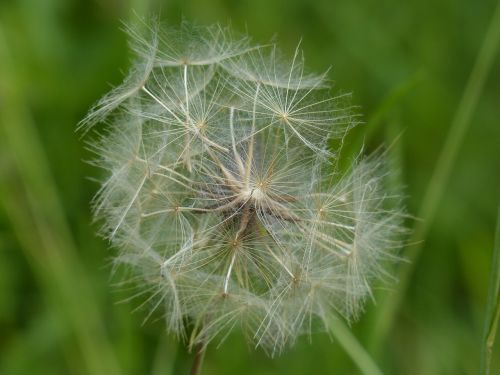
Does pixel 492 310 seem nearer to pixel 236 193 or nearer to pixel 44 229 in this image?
pixel 236 193

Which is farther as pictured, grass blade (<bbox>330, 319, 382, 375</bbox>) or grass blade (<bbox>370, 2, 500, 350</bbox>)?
grass blade (<bbox>370, 2, 500, 350</bbox>)

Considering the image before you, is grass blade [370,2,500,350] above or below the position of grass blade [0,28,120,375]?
below

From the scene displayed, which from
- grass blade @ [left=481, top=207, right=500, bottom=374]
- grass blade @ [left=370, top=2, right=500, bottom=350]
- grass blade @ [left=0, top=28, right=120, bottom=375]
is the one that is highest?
grass blade @ [left=0, top=28, right=120, bottom=375]

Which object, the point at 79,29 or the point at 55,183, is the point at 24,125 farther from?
the point at 79,29

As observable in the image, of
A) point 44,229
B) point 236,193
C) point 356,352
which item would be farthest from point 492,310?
point 44,229

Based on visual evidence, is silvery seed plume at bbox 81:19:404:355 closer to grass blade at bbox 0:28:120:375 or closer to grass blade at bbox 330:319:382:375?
grass blade at bbox 330:319:382:375

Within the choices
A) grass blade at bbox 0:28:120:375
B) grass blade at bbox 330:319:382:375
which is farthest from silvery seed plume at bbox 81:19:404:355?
grass blade at bbox 0:28:120:375

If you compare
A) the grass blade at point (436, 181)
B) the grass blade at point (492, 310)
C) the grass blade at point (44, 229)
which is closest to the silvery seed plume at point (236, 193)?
the grass blade at point (492, 310)
